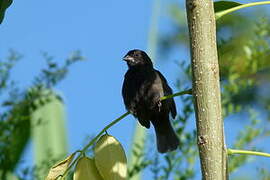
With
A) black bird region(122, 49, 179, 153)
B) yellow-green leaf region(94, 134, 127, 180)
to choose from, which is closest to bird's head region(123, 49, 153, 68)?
black bird region(122, 49, 179, 153)

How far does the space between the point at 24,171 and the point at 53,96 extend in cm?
48

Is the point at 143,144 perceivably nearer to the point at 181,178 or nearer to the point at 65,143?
the point at 181,178

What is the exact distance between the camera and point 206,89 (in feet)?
4.68

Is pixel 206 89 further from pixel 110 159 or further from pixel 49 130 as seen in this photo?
pixel 49 130

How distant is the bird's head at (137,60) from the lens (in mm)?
3553

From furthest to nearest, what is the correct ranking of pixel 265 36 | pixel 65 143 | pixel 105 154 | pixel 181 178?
1. pixel 65 143
2. pixel 265 36
3. pixel 181 178
4. pixel 105 154

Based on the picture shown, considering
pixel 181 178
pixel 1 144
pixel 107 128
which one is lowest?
pixel 181 178

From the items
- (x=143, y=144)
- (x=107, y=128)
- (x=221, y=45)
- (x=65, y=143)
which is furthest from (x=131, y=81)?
(x=107, y=128)

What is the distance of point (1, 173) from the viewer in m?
2.43

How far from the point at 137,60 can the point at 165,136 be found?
35.7 inches

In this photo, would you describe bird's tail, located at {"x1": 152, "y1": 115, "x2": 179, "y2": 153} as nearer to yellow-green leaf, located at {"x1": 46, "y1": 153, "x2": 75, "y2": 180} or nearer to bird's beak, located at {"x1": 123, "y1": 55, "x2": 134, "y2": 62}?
bird's beak, located at {"x1": 123, "y1": 55, "x2": 134, "y2": 62}

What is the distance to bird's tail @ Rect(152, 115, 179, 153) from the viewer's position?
264 centimetres

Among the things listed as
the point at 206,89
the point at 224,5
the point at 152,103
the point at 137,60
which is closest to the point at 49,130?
the point at 152,103

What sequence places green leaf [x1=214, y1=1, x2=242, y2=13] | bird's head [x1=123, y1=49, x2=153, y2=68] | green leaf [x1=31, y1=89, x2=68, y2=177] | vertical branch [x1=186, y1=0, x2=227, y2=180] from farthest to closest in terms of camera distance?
1. bird's head [x1=123, y1=49, x2=153, y2=68]
2. green leaf [x1=31, y1=89, x2=68, y2=177]
3. green leaf [x1=214, y1=1, x2=242, y2=13]
4. vertical branch [x1=186, y1=0, x2=227, y2=180]
